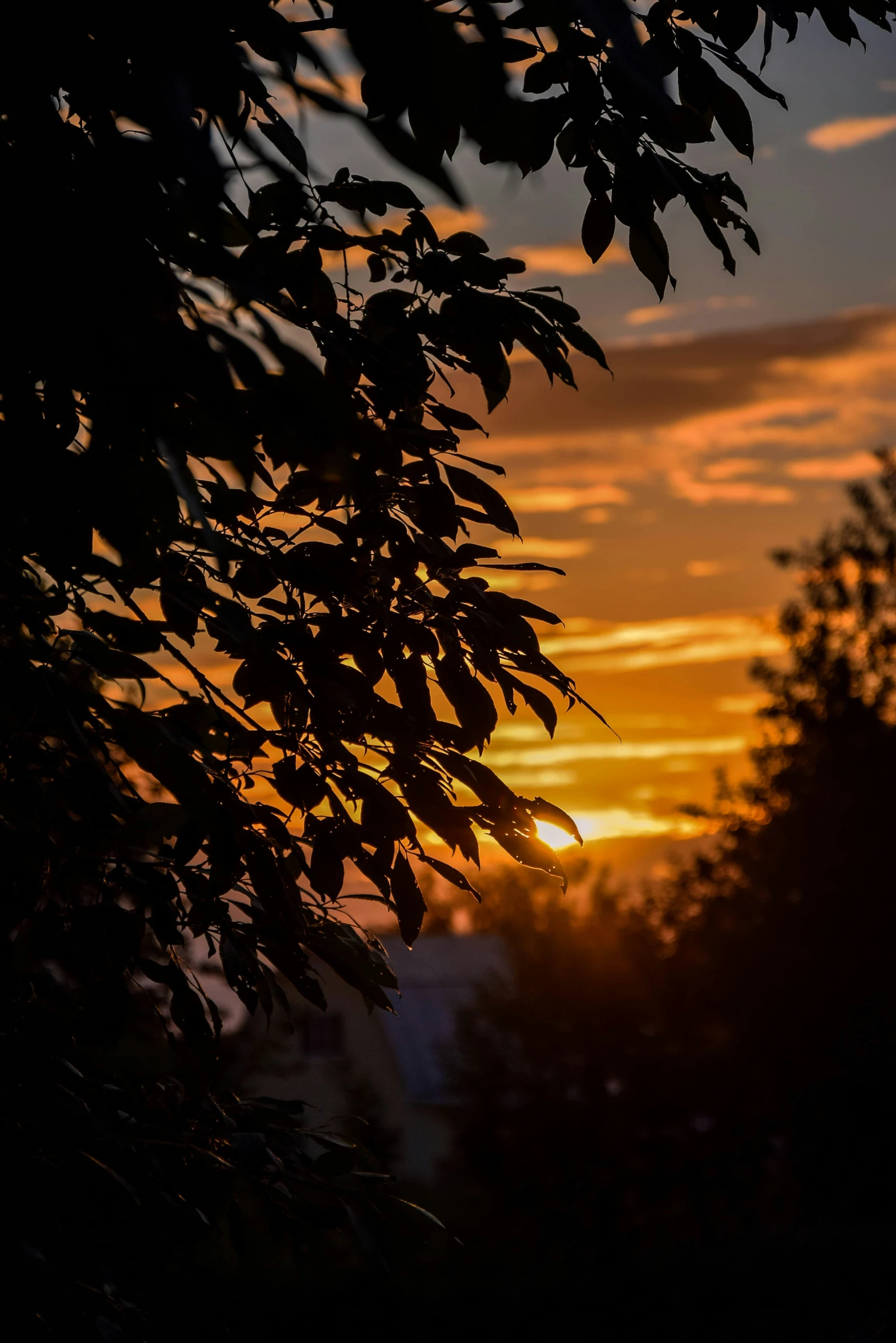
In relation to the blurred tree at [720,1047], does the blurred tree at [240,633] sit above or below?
above

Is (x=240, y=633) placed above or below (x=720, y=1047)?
above

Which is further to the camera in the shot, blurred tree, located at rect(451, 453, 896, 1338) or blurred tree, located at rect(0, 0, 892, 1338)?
blurred tree, located at rect(451, 453, 896, 1338)

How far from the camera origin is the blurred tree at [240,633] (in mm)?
2229

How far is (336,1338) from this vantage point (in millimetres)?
11391

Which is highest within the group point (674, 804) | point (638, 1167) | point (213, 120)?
point (213, 120)

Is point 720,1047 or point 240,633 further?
point 720,1047

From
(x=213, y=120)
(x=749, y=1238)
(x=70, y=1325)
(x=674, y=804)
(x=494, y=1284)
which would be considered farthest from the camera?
(x=674, y=804)

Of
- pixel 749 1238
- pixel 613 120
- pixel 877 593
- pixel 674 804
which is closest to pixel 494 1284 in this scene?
pixel 749 1238

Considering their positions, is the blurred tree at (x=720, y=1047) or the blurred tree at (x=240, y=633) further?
the blurred tree at (x=720, y=1047)

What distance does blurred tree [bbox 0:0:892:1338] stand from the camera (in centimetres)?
223

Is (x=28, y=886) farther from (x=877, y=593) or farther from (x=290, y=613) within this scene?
(x=877, y=593)

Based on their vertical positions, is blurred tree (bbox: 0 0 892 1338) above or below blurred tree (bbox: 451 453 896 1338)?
above

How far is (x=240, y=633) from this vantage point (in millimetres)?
2545

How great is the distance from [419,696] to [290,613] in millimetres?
426
